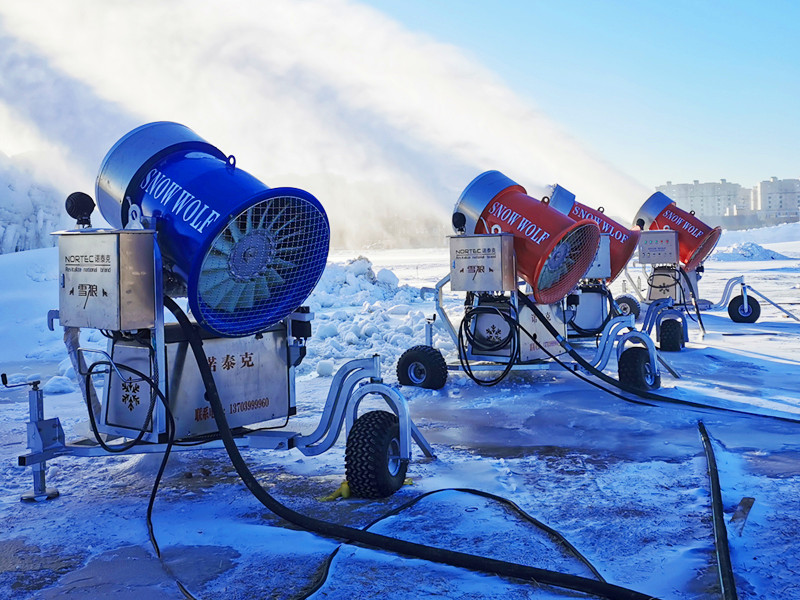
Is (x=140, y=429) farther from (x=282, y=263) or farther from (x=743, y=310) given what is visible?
(x=743, y=310)

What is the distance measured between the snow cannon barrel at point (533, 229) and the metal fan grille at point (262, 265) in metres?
3.20

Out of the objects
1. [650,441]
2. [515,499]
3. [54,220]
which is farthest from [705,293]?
[54,220]

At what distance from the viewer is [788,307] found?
610 inches

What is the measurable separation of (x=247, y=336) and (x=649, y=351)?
402 cm

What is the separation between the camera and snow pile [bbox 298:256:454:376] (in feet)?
30.8

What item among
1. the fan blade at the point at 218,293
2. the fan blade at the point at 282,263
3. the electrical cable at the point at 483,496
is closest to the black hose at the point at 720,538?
the electrical cable at the point at 483,496

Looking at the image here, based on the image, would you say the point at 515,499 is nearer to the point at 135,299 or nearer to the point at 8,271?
the point at 135,299

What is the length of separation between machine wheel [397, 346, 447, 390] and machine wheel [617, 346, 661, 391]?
65.2 inches

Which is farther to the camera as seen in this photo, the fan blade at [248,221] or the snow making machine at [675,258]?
the snow making machine at [675,258]

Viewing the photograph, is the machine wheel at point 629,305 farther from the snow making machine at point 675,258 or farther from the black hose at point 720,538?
the black hose at point 720,538

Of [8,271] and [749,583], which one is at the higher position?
[8,271]

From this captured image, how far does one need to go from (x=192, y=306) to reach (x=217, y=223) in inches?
17.5

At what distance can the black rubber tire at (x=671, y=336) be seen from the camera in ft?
31.8

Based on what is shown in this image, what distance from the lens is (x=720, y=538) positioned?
3357 mm
